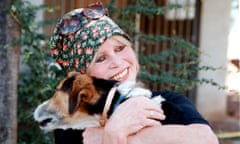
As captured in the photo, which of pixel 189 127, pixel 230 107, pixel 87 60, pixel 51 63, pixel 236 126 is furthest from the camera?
pixel 230 107

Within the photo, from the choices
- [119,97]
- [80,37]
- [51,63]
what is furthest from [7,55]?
[119,97]

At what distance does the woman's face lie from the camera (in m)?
2.18

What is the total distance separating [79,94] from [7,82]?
1988 millimetres

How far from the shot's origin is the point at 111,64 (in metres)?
2.19

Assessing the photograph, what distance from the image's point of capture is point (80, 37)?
2.22 m

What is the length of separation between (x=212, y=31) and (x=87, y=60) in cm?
608

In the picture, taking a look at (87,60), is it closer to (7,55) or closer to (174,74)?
(7,55)

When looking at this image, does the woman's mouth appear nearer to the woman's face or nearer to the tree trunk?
the woman's face

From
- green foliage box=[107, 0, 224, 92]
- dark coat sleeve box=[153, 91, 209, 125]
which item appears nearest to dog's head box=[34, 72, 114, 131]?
dark coat sleeve box=[153, 91, 209, 125]

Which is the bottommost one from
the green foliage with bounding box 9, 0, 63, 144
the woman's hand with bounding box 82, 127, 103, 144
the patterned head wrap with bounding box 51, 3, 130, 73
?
the green foliage with bounding box 9, 0, 63, 144

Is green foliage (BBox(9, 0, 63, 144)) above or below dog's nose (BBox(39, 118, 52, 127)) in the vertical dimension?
below

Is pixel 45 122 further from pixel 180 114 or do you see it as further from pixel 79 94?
pixel 180 114

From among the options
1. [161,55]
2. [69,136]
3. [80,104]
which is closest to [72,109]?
[80,104]

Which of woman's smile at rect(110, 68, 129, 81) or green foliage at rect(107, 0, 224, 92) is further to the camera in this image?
green foliage at rect(107, 0, 224, 92)
